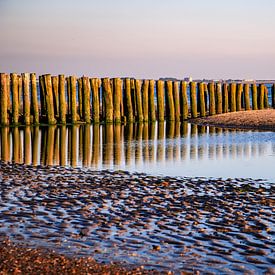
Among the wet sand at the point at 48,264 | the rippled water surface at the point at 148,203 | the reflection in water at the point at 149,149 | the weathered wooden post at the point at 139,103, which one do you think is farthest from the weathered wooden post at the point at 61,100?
the wet sand at the point at 48,264

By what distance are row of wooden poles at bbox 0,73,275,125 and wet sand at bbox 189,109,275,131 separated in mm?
1613

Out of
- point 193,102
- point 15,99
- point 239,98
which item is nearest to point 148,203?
point 15,99

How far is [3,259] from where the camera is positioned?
6.38m

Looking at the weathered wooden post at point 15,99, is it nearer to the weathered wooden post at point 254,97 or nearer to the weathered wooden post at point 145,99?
the weathered wooden post at point 145,99

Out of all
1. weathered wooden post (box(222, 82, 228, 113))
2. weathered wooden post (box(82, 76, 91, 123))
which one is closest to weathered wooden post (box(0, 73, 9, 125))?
weathered wooden post (box(82, 76, 91, 123))

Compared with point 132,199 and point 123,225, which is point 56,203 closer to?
point 132,199

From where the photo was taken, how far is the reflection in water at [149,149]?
45.0 feet

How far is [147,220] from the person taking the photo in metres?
8.32

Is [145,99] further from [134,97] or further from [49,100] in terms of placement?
[49,100]

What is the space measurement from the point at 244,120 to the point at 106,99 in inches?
230

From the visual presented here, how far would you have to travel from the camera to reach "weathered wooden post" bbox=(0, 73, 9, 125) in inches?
974

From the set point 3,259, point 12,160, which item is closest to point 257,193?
point 3,259

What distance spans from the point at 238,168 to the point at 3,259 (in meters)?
7.95

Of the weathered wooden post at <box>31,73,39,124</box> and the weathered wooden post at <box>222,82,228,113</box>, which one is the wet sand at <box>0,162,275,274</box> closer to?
the weathered wooden post at <box>31,73,39,124</box>
